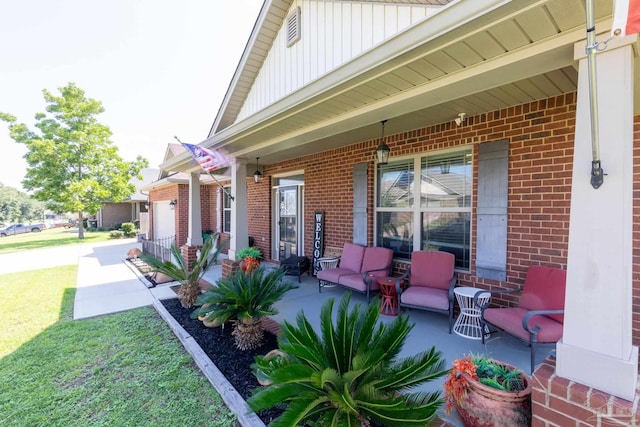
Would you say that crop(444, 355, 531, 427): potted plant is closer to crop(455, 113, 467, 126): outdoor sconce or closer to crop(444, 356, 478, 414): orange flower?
crop(444, 356, 478, 414): orange flower

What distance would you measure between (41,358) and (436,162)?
6.19 metres

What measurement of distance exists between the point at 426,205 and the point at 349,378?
11.9ft

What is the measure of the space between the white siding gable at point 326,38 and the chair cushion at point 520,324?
3.25m

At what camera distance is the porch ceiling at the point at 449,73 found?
6.00ft

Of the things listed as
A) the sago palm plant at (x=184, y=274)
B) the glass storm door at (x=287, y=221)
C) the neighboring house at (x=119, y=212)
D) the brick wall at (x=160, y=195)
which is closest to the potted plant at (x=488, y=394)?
the sago palm plant at (x=184, y=274)

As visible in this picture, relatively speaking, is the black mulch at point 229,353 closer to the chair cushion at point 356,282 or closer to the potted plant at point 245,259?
the potted plant at point 245,259

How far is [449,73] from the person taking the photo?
2486mm

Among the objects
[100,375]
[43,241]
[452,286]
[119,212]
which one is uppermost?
[119,212]

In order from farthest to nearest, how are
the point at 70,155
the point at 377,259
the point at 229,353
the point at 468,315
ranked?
the point at 70,155 < the point at 377,259 < the point at 468,315 < the point at 229,353

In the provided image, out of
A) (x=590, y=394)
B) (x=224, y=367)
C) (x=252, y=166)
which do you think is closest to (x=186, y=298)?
(x=224, y=367)

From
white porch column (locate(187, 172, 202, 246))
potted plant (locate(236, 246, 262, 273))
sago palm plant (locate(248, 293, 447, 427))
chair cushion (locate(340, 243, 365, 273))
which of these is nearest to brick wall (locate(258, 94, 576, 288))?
chair cushion (locate(340, 243, 365, 273))

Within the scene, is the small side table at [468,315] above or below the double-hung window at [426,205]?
below

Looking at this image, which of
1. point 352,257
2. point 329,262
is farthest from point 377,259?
point 329,262

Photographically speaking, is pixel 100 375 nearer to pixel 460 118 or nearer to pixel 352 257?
pixel 352 257
